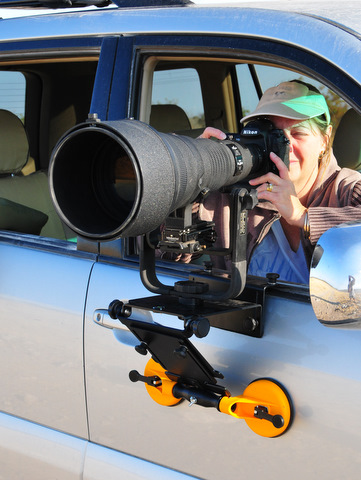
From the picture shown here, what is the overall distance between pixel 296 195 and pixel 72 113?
1542mm

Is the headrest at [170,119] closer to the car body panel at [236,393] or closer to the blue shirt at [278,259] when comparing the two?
the blue shirt at [278,259]

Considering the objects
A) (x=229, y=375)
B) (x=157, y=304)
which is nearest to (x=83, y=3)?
(x=157, y=304)

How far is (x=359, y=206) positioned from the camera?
1.73 meters

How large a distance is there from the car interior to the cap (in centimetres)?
16

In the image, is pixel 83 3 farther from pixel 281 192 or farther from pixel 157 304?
pixel 157 304

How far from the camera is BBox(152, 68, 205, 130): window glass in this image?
2.49 meters

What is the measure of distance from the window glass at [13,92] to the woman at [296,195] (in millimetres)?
1246

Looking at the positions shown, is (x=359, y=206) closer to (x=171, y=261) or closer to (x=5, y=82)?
(x=171, y=261)

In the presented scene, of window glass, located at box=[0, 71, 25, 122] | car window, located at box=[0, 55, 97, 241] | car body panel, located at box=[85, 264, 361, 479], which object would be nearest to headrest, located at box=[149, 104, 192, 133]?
car window, located at box=[0, 55, 97, 241]

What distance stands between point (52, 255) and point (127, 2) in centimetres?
73

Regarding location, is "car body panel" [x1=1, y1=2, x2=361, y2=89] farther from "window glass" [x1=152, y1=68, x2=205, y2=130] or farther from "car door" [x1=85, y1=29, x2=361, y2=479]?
"window glass" [x1=152, y1=68, x2=205, y2=130]

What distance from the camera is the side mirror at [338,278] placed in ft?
3.55

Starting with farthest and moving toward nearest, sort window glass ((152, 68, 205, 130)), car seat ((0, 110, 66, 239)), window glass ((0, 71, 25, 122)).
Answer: window glass ((0, 71, 25, 122)) → window glass ((152, 68, 205, 130)) → car seat ((0, 110, 66, 239))

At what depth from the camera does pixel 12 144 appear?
2.73 meters
